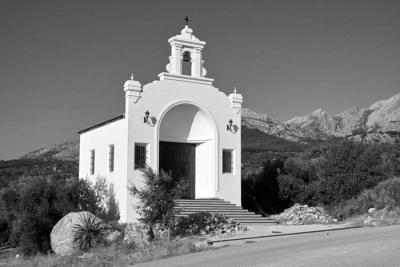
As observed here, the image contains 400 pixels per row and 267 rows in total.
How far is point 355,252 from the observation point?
474 inches

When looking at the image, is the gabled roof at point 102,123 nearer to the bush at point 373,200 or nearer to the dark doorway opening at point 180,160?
the dark doorway opening at point 180,160

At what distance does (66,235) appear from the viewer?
66.8 feet

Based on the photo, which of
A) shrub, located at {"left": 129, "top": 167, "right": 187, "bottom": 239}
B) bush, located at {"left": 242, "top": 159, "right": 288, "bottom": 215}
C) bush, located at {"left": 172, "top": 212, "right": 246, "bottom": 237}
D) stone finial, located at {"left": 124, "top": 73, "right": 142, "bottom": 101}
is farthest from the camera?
bush, located at {"left": 242, "top": 159, "right": 288, "bottom": 215}

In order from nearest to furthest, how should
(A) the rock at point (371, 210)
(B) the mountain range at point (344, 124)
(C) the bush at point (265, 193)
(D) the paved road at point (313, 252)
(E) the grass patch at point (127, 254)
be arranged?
1. (D) the paved road at point (313, 252)
2. (E) the grass patch at point (127, 254)
3. (A) the rock at point (371, 210)
4. (C) the bush at point (265, 193)
5. (B) the mountain range at point (344, 124)

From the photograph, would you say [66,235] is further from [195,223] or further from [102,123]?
[102,123]

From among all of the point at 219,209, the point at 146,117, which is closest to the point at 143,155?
the point at 146,117

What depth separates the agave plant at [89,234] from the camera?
64.7 ft

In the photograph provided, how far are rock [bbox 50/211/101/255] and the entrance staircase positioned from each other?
169 inches

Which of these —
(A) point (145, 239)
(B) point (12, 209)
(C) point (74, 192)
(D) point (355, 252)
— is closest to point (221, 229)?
(A) point (145, 239)

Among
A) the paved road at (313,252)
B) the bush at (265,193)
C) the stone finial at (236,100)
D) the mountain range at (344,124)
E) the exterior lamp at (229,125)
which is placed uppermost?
the mountain range at (344,124)

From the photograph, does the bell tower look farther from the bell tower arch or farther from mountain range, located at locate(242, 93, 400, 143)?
mountain range, located at locate(242, 93, 400, 143)

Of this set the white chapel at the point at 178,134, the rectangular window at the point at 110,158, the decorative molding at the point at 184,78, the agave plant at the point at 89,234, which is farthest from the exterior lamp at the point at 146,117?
the agave plant at the point at 89,234

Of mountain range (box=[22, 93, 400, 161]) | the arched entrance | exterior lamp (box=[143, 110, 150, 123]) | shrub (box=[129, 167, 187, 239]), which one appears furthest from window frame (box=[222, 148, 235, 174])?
mountain range (box=[22, 93, 400, 161])

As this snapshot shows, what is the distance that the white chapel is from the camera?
2288 centimetres
